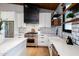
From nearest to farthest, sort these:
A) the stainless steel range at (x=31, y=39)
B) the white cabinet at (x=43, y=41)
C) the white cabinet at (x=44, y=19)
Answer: the stainless steel range at (x=31, y=39)
the white cabinet at (x=43, y=41)
the white cabinet at (x=44, y=19)

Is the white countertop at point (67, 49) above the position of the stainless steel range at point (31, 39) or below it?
above

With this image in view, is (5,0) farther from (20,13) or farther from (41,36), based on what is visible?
(41,36)

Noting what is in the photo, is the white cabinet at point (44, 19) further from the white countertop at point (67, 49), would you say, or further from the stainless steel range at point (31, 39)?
the white countertop at point (67, 49)

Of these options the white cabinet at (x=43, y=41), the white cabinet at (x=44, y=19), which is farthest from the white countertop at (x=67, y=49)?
the white cabinet at (x=44, y=19)

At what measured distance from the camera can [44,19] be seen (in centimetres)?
536

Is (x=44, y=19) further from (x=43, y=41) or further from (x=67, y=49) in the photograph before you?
(x=67, y=49)

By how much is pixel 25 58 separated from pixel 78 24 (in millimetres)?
1110

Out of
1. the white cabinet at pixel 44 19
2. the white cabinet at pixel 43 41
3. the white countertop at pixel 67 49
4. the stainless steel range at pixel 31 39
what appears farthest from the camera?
the white cabinet at pixel 44 19

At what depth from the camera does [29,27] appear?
5.35m

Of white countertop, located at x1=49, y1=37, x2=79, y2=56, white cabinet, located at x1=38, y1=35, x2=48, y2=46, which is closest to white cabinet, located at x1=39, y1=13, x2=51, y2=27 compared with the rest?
white cabinet, located at x1=38, y1=35, x2=48, y2=46

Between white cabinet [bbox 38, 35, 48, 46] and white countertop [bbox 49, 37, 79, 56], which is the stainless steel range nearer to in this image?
white cabinet [bbox 38, 35, 48, 46]

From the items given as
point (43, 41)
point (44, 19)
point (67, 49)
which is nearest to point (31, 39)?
point (43, 41)

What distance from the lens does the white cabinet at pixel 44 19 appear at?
16.9ft

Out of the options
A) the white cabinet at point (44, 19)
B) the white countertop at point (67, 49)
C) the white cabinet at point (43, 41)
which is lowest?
the white cabinet at point (43, 41)
